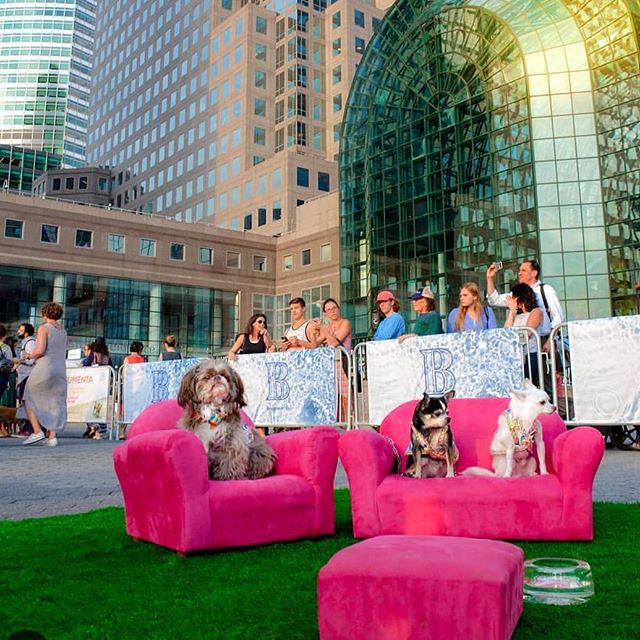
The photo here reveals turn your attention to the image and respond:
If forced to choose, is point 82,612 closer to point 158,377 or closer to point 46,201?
point 158,377

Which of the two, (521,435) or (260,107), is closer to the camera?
(521,435)

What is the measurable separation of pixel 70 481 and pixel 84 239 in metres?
45.1

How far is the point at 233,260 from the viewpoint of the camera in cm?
5728

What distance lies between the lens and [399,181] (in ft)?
141

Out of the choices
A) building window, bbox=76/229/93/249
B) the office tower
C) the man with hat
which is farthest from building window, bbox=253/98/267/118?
the man with hat

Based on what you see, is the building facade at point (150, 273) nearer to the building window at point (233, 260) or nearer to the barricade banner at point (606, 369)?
the building window at point (233, 260)

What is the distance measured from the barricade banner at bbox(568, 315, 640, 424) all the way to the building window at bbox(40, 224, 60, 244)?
45.0m


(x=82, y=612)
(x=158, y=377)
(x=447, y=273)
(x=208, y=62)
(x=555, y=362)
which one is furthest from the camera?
(x=208, y=62)

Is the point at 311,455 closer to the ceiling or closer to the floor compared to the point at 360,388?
closer to the floor

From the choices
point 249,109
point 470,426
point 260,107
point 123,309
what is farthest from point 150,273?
point 470,426

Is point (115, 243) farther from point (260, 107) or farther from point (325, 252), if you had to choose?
point (260, 107)

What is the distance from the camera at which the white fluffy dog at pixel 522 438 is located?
480 cm

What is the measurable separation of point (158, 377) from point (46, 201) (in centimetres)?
3959

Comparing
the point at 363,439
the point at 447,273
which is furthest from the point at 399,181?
the point at 363,439
